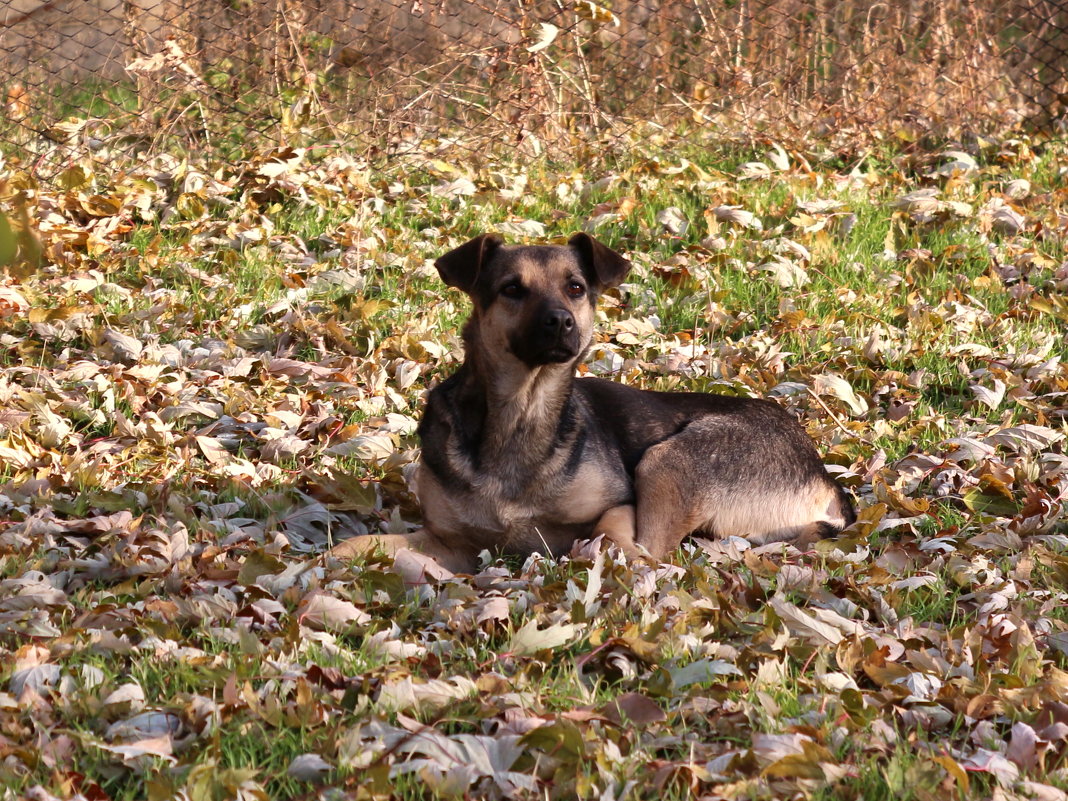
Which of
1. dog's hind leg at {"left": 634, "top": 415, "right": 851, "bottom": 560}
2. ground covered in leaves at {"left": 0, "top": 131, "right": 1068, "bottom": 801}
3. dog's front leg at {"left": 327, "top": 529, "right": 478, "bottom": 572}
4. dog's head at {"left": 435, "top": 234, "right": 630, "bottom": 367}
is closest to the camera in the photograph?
ground covered in leaves at {"left": 0, "top": 131, "right": 1068, "bottom": 801}

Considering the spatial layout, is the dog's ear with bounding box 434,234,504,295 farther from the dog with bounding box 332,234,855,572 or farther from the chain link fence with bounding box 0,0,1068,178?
the chain link fence with bounding box 0,0,1068,178

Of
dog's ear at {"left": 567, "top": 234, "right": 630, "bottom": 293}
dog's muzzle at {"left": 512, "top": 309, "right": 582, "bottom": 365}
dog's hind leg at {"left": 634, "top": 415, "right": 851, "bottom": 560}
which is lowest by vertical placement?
dog's hind leg at {"left": 634, "top": 415, "right": 851, "bottom": 560}

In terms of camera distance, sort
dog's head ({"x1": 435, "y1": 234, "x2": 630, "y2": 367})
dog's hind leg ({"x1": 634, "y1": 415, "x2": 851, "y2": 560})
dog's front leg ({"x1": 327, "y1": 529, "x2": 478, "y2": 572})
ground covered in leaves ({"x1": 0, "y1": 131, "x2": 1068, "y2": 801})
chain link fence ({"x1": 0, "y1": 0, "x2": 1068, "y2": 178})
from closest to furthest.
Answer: ground covered in leaves ({"x1": 0, "y1": 131, "x2": 1068, "y2": 801}) < dog's front leg ({"x1": 327, "y1": 529, "x2": 478, "y2": 572}) < dog's head ({"x1": 435, "y1": 234, "x2": 630, "y2": 367}) < dog's hind leg ({"x1": 634, "y1": 415, "x2": 851, "y2": 560}) < chain link fence ({"x1": 0, "y1": 0, "x2": 1068, "y2": 178})

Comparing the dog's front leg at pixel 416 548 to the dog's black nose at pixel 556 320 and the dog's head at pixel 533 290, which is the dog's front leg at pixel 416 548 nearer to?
the dog's head at pixel 533 290

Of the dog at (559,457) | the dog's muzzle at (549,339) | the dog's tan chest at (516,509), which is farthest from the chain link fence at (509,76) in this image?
the dog's tan chest at (516,509)

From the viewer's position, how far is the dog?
535 centimetres

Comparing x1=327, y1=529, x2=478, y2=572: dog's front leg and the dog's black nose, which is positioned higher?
the dog's black nose

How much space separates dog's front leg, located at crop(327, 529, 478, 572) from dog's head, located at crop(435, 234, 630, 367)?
89cm

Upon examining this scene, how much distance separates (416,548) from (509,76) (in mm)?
6151

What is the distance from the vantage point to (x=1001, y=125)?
1136cm

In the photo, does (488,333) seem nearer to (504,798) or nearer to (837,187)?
(504,798)

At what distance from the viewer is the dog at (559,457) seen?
17.6 feet

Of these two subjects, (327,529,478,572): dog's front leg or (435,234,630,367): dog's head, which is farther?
(435,234,630,367): dog's head

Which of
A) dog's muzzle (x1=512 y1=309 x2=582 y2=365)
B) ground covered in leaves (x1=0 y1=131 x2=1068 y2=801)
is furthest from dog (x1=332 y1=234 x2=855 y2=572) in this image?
ground covered in leaves (x1=0 y1=131 x2=1068 y2=801)
